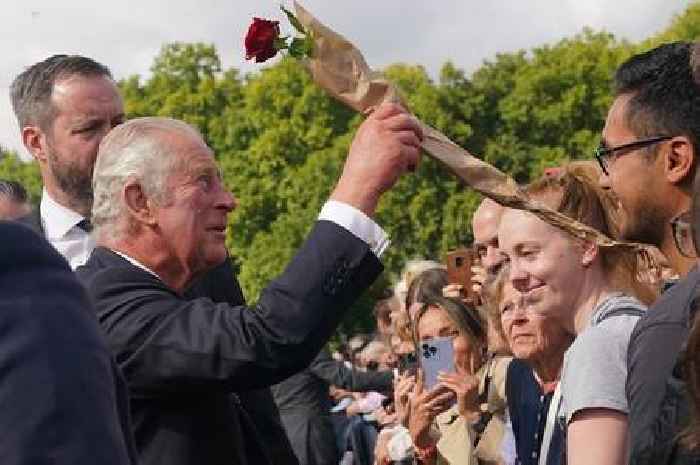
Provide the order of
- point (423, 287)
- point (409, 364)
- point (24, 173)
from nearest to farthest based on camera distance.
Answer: point (409, 364), point (423, 287), point (24, 173)

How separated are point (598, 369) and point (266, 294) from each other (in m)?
0.84

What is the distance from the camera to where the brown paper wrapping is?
377 cm

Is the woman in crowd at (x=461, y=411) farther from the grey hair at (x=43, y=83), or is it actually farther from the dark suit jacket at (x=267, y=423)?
the dark suit jacket at (x=267, y=423)

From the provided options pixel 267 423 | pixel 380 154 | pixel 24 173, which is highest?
pixel 24 173

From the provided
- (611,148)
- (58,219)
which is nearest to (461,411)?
(58,219)

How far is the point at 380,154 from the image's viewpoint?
148 inches

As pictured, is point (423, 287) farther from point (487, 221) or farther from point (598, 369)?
point (598, 369)

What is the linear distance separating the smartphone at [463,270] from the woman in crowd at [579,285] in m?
2.17

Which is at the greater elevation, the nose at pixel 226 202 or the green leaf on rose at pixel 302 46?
the green leaf on rose at pixel 302 46

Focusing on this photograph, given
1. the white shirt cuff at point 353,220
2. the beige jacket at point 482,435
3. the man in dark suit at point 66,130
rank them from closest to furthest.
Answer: the white shirt cuff at point 353,220, the man in dark suit at point 66,130, the beige jacket at point 482,435

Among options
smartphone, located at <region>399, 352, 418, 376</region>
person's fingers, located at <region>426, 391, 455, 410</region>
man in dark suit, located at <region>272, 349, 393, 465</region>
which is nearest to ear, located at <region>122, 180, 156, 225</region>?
person's fingers, located at <region>426, 391, 455, 410</region>

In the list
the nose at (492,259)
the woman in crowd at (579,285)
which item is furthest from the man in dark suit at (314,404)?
the woman in crowd at (579,285)

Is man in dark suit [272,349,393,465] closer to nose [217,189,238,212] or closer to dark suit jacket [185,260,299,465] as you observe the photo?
dark suit jacket [185,260,299,465]

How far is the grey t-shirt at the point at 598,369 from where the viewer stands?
12.7 feet
